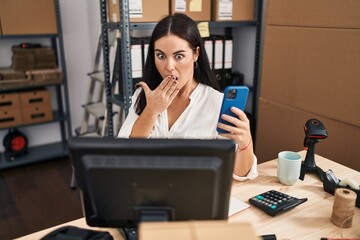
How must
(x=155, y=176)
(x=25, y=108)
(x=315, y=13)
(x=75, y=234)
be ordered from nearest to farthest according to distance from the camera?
(x=155, y=176), (x=75, y=234), (x=315, y=13), (x=25, y=108)

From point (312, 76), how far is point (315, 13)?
0.34 metres

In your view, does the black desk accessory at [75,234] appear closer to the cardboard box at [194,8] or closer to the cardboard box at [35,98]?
the cardboard box at [194,8]

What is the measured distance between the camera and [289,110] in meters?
2.00

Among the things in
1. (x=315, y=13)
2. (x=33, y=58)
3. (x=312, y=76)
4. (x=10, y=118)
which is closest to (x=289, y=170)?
(x=312, y=76)

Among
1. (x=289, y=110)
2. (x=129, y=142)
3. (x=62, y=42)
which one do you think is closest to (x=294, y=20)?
(x=289, y=110)

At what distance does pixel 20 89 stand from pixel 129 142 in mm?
2695

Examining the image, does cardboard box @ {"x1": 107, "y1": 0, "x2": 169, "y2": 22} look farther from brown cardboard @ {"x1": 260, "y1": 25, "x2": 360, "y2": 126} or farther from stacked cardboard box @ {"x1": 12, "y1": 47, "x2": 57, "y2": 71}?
stacked cardboard box @ {"x1": 12, "y1": 47, "x2": 57, "y2": 71}

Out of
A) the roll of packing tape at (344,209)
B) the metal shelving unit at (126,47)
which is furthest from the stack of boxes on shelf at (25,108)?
the roll of packing tape at (344,209)

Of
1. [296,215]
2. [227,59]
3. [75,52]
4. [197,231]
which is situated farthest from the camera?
[75,52]

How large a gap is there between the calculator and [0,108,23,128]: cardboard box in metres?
2.51

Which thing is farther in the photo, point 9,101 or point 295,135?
point 9,101

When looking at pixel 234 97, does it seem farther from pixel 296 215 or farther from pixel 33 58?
pixel 33 58

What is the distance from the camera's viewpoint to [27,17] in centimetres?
273

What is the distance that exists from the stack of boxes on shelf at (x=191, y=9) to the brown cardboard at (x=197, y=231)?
1.60m
